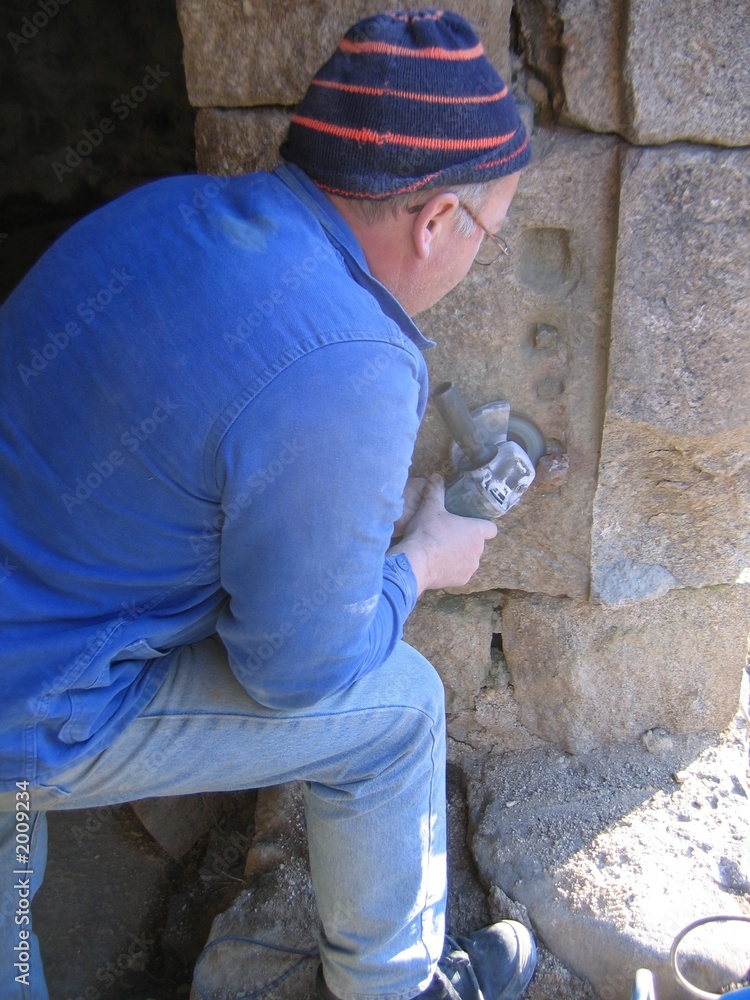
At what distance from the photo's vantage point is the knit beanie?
3.85ft

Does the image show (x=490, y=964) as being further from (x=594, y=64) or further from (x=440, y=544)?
(x=594, y=64)

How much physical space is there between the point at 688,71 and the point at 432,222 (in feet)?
1.84

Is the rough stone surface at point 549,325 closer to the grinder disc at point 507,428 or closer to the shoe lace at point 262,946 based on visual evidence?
the grinder disc at point 507,428

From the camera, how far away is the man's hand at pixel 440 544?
1550mm

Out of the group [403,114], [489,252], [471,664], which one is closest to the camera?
[403,114]

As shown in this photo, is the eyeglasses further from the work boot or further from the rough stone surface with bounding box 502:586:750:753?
the work boot

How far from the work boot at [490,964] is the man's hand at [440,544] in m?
0.70

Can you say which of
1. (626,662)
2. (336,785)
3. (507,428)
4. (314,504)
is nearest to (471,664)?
(626,662)

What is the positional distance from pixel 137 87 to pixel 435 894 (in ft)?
14.3

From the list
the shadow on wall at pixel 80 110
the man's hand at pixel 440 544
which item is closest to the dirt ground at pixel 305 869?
the man's hand at pixel 440 544

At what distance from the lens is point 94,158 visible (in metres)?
4.79

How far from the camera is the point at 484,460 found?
173 centimetres

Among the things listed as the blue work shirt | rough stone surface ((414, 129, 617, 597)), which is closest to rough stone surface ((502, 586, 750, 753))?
rough stone surface ((414, 129, 617, 597))

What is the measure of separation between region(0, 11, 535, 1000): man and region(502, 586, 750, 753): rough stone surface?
2.12ft
